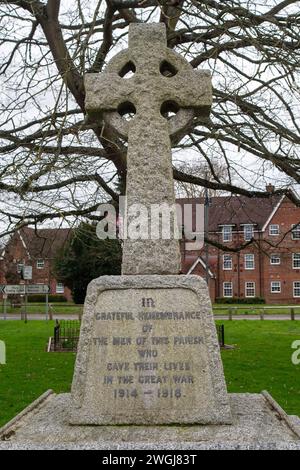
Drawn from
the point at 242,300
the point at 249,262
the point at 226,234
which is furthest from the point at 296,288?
the point at 226,234

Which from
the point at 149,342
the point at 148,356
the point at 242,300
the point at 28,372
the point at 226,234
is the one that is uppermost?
the point at 226,234

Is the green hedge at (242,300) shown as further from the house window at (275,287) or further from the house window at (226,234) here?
the house window at (226,234)

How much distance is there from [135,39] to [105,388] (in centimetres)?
319

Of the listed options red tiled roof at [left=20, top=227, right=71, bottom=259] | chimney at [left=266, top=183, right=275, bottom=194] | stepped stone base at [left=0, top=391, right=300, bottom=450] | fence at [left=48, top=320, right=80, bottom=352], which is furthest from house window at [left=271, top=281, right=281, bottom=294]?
stepped stone base at [left=0, top=391, right=300, bottom=450]

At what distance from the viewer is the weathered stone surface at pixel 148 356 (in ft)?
14.8

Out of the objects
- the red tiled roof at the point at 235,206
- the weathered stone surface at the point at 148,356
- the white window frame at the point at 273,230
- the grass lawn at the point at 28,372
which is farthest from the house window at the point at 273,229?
the weathered stone surface at the point at 148,356

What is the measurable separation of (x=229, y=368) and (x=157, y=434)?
8.86 m

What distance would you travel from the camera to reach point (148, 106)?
17.0 feet

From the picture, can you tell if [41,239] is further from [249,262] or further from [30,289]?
[249,262]

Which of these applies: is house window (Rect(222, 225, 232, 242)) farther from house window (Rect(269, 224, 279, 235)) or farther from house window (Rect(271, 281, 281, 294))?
house window (Rect(271, 281, 281, 294))

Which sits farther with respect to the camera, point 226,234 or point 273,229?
point 273,229

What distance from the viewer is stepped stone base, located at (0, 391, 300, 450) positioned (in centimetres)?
378

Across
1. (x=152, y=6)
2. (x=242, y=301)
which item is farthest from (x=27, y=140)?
(x=242, y=301)

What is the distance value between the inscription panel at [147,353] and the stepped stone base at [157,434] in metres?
0.23
